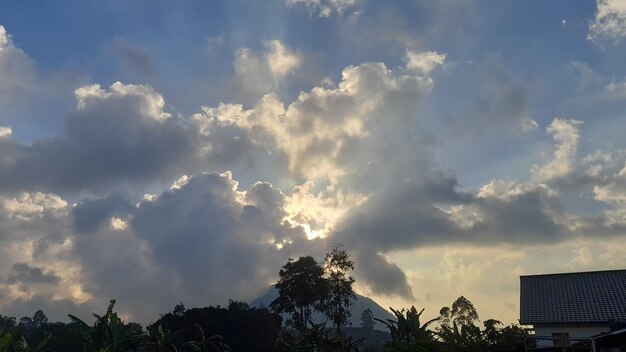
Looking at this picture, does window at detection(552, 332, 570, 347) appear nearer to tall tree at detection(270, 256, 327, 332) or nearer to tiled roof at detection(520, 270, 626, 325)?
tiled roof at detection(520, 270, 626, 325)

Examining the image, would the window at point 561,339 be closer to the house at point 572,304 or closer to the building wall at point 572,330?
the house at point 572,304

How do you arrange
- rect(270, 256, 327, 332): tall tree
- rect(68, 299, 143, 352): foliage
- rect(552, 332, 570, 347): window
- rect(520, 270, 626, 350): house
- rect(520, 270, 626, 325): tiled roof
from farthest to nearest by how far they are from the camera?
rect(270, 256, 327, 332): tall tree
rect(68, 299, 143, 352): foliage
rect(520, 270, 626, 325): tiled roof
rect(520, 270, 626, 350): house
rect(552, 332, 570, 347): window

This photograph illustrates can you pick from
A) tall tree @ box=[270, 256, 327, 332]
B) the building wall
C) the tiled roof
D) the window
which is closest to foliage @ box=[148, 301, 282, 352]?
tall tree @ box=[270, 256, 327, 332]

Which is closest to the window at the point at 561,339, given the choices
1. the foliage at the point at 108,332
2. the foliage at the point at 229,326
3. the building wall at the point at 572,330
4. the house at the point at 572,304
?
the house at the point at 572,304

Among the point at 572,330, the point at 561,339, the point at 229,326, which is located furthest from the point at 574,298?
the point at 229,326

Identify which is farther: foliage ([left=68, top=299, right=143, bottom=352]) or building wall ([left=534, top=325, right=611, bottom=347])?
foliage ([left=68, top=299, right=143, bottom=352])

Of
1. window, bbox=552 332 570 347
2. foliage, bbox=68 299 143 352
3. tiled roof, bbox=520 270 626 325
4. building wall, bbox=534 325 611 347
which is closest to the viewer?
window, bbox=552 332 570 347

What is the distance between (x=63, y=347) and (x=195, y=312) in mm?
25100

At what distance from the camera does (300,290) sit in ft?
231

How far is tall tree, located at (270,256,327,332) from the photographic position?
2761 inches

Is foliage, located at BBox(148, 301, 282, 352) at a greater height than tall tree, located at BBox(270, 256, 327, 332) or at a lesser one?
lesser

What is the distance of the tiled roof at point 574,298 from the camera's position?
3808cm

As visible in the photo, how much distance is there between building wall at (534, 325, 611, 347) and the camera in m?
36.7

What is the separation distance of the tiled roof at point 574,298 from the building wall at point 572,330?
452 mm
